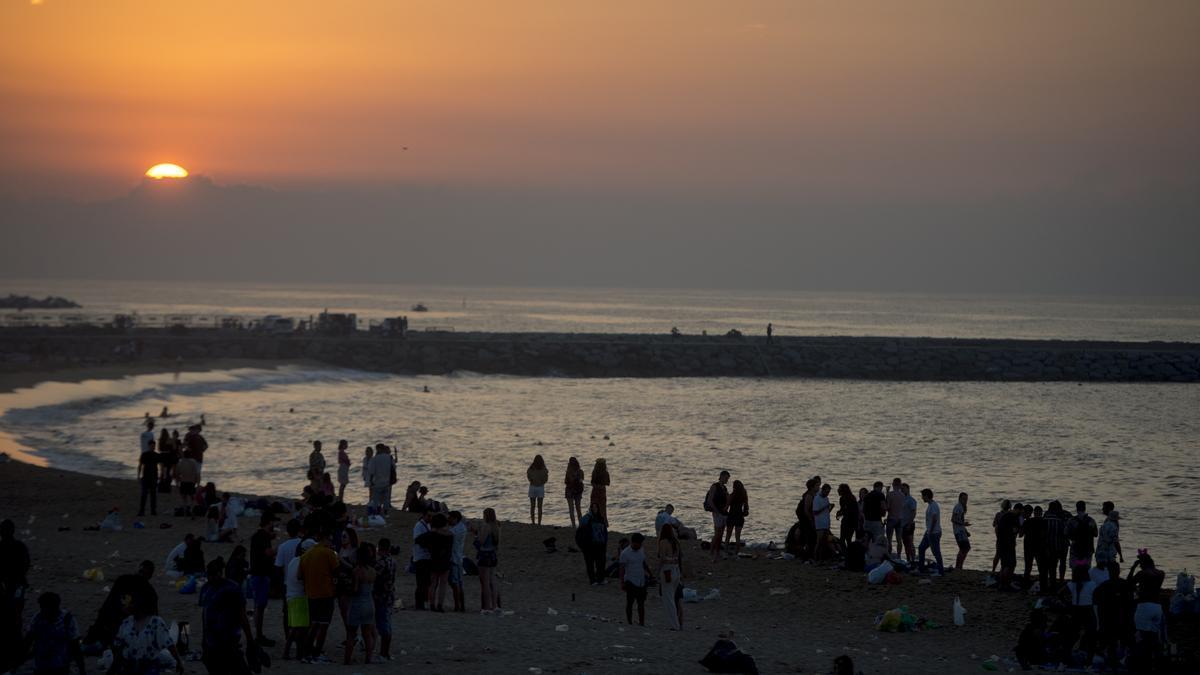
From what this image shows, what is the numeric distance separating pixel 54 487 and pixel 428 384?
4164 cm

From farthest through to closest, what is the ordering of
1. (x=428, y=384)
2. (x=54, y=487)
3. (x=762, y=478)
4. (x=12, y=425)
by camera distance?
(x=428, y=384) < (x=12, y=425) < (x=762, y=478) < (x=54, y=487)

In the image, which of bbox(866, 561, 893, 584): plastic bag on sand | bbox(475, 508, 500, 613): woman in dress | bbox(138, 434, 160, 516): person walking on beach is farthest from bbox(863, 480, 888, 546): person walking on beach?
bbox(138, 434, 160, 516): person walking on beach

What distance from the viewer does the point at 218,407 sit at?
50.1m

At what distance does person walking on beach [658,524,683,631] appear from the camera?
587 inches

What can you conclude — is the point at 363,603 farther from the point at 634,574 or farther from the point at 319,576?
the point at 634,574

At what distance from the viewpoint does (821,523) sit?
1958cm

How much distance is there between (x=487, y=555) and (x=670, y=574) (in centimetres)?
251

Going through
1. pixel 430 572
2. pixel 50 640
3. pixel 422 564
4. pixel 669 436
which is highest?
pixel 50 640

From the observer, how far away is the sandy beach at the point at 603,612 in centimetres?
1362

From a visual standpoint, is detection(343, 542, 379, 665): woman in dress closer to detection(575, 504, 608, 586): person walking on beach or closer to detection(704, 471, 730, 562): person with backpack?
detection(575, 504, 608, 586): person walking on beach

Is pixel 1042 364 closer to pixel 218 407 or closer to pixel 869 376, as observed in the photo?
pixel 869 376

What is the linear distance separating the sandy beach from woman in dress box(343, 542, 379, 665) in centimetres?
27

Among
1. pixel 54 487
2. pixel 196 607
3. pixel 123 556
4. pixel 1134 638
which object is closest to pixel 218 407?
pixel 54 487

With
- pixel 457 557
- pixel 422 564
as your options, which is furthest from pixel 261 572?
pixel 457 557
